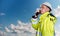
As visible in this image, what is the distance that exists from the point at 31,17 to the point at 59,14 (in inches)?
9.9

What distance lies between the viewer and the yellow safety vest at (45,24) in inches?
66.3

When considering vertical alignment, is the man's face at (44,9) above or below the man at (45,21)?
above

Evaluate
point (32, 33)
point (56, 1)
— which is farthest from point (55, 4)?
point (32, 33)

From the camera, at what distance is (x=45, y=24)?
67.1 inches

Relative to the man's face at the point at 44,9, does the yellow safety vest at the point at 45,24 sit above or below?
below

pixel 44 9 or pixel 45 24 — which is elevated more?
pixel 44 9

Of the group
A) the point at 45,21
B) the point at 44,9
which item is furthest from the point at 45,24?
the point at 44,9

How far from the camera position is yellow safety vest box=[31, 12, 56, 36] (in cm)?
169

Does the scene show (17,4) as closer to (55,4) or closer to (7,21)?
(7,21)

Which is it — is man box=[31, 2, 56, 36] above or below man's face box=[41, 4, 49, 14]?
below

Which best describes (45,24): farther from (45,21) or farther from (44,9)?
(44,9)

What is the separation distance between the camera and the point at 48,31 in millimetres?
1681

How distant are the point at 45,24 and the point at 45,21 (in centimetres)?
3

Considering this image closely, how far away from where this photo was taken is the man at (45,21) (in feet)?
5.54
